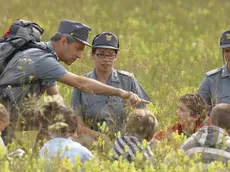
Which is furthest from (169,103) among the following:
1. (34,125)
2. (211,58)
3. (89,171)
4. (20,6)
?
(20,6)

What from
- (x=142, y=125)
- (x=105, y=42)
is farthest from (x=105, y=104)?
(x=142, y=125)

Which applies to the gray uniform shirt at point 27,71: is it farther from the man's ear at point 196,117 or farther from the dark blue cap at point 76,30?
the man's ear at point 196,117

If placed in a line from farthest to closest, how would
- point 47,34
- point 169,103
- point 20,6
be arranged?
1. point 20,6
2. point 47,34
3. point 169,103

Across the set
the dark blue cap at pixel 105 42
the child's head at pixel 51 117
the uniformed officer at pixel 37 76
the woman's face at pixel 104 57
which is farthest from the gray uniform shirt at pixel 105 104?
the child's head at pixel 51 117

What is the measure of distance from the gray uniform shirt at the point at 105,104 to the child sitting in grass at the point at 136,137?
5.40 ft

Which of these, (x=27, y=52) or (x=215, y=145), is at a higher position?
(x=27, y=52)

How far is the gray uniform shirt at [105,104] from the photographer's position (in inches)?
367

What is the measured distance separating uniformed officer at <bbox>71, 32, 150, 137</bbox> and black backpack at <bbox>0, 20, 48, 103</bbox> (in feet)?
2.25

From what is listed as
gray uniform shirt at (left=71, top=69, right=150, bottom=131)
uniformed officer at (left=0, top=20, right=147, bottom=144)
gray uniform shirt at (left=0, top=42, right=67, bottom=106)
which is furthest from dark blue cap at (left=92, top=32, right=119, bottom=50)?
gray uniform shirt at (left=0, top=42, right=67, bottom=106)

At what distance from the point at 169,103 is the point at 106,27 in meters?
7.84

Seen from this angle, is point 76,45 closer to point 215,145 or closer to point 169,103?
point 169,103

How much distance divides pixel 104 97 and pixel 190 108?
3.74 feet

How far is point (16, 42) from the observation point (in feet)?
28.6

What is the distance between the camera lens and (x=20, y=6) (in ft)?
62.7
